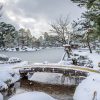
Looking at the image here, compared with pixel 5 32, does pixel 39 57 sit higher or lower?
lower

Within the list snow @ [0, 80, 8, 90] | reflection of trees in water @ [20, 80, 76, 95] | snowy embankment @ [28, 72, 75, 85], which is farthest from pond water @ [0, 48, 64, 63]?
snow @ [0, 80, 8, 90]

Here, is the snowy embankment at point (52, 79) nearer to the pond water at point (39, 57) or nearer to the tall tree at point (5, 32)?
the pond water at point (39, 57)

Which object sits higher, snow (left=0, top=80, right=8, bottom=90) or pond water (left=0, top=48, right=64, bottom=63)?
pond water (left=0, top=48, right=64, bottom=63)

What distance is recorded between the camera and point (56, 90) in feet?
75.2

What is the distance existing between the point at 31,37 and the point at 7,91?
7813 cm

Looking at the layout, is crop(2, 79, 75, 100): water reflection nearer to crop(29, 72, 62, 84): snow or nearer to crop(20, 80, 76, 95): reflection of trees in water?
crop(20, 80, 76, 95): reflection of trees in water

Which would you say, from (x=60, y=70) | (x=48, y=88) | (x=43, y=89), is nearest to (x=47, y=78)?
(x=60, y=70)

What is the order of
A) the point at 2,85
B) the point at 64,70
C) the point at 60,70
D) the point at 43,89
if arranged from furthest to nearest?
Answer: the point at 60,70 → the point at 64,70 → the point at 43,89 → the point at 2,85

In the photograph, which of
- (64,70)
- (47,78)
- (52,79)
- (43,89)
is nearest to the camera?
(43,89)

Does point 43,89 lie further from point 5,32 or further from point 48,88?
point 5,32

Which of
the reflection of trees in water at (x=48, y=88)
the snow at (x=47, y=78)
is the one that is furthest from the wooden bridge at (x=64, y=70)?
the reflection of trees in water at (x=48, y=88)

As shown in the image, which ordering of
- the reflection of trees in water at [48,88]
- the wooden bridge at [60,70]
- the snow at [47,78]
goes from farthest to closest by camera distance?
the snow at [47,78]
the wooden bridge at [60,70]
the reflection of trees in water at [48,88]

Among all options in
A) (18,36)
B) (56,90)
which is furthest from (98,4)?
(18,36)

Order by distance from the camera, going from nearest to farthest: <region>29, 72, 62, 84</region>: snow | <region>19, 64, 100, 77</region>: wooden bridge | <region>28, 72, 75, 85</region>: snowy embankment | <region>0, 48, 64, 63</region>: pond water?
<region>19, 64, 100, 77</region>: wooden bridge, <region>28, 72, 75, 85</region>: snowy embankment, <region>29, 72, 62, 84</region>: snow, <region>0, 48, 64, 63</region>: pond water
